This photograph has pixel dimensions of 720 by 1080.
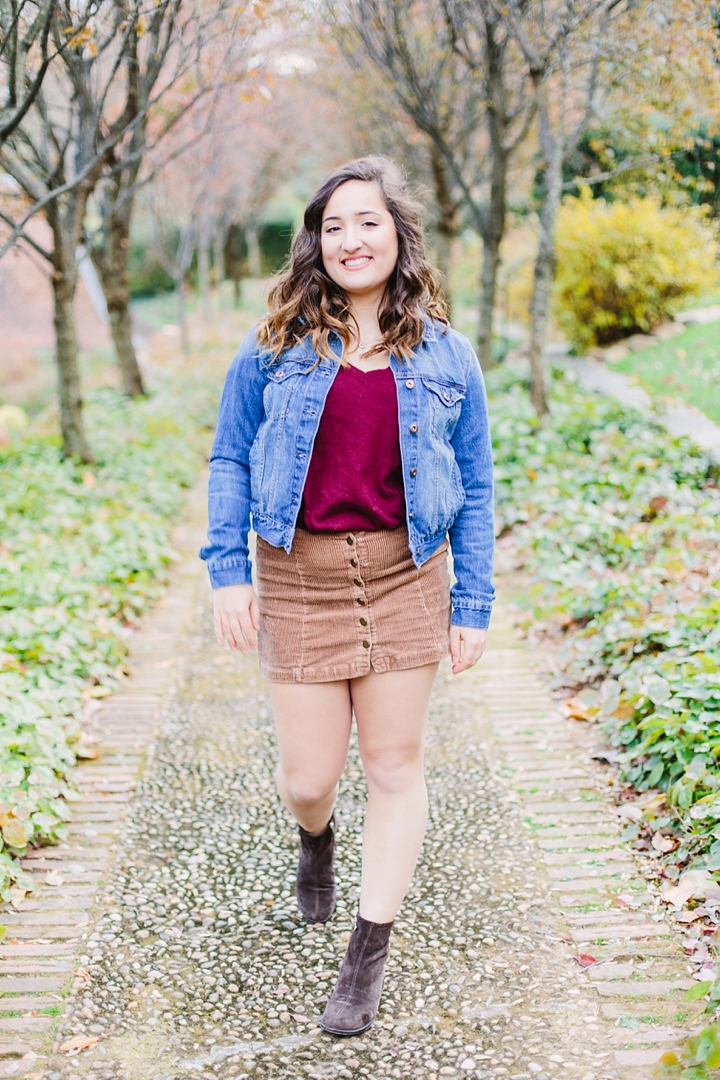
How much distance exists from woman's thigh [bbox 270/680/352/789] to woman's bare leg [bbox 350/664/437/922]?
45mm

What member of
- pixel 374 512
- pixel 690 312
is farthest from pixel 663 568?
pixel 690 312

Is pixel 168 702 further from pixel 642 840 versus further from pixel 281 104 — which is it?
pixel 281 104

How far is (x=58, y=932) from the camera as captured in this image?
246 centimetres

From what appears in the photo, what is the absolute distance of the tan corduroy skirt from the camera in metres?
2.04

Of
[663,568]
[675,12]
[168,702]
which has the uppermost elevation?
[675,12]

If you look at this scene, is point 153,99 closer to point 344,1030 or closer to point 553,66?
point 553,66

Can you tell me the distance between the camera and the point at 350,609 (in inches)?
81.0

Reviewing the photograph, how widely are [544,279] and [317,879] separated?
212 inches

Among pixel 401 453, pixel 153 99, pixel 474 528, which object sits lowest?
pixel 474 528

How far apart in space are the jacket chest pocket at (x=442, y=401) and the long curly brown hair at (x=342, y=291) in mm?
87

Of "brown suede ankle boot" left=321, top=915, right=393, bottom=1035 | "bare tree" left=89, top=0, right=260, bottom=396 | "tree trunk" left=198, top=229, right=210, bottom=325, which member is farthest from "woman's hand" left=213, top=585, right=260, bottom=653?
"tree trunk" left=198, top=229, right=210, bottom=325

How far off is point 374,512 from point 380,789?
2.13 ft

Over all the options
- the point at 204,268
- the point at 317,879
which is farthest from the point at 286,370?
the point at 204,268

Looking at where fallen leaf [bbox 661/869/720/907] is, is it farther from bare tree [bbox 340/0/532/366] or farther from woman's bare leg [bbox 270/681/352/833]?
bare tree [bbox 340/0/532/366]
